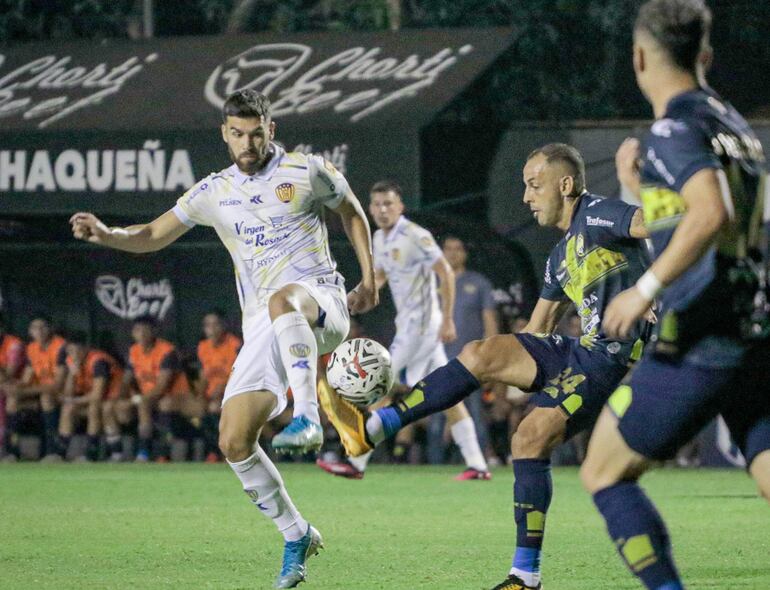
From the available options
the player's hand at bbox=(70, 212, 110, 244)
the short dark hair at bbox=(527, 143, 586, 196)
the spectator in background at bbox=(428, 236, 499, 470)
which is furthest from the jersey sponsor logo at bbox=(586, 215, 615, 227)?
the spectator in background at bbox=(428, 236, 499, 470)

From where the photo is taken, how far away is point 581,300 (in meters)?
7.14

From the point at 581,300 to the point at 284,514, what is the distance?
1.68m

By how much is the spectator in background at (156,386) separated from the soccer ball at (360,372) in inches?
413

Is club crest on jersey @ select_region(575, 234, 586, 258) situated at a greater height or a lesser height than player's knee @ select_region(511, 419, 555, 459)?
greater

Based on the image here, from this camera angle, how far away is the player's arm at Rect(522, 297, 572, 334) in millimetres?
7410

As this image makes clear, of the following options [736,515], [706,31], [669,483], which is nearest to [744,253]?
[706,31]

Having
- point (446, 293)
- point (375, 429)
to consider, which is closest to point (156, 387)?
point (446, 293)

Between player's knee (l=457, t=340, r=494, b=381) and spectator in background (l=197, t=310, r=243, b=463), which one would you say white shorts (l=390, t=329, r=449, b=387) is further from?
player's knee (l=457, t=340, r=494, b=381)

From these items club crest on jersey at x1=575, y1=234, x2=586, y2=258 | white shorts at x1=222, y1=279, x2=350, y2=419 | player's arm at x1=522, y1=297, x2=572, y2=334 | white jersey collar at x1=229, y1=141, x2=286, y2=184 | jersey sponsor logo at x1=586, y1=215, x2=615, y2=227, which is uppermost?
white jersey collar at x1=229, y1=141, x2=286, y2=184

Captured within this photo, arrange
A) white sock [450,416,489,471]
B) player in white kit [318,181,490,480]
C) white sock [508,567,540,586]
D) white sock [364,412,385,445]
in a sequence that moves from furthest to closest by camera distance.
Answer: player in white kit [318,181,490,480]
white sock [450,416,489,471]
white sock [508,567,540,586]
white sock [364,412,385,445]

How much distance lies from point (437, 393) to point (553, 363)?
0.58 m

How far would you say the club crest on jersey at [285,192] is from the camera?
7.82 meters

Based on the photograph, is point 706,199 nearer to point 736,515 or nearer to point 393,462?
point 736,515

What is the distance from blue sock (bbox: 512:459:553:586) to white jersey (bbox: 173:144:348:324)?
1527mm
